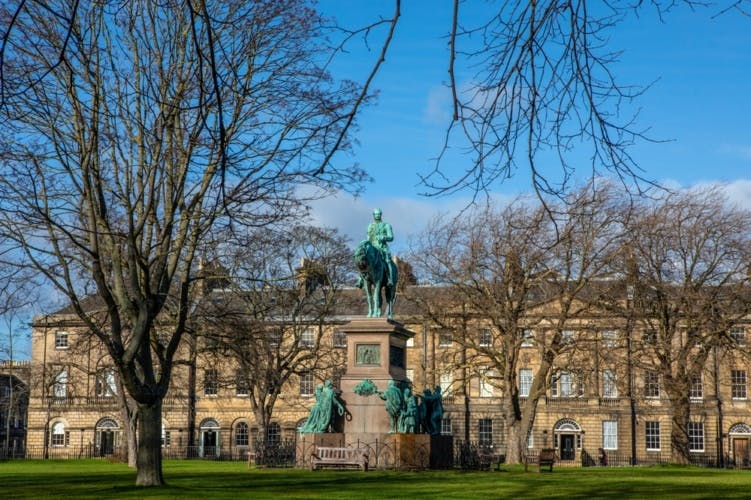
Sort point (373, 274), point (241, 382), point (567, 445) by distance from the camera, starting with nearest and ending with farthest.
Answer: point (373, 274)
point (241, 382)
point (567, 445)

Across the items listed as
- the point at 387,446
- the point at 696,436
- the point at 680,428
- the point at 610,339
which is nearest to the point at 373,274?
the point at 387,446

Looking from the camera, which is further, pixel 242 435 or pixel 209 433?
pixel 209 433

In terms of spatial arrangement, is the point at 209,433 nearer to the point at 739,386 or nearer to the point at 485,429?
the point at 485,429

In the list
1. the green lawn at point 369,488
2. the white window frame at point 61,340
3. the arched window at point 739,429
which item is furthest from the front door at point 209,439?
the green lawn at point 369,488

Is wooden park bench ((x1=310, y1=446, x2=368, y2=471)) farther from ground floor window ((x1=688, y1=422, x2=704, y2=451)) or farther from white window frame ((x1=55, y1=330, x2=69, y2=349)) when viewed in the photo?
white window frame ((x1=55, y1=330, x2=69, y2=349))

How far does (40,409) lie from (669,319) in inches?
1965

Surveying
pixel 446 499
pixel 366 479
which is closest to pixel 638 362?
pixel 366 479

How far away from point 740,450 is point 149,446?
56173mm

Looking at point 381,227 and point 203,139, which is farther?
point 381,227

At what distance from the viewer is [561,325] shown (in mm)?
44688

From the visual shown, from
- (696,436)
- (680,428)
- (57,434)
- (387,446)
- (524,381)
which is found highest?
(524,381)

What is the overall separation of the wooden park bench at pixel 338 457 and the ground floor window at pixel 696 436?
153 feet

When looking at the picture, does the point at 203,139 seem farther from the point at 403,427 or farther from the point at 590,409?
the point at 590,409

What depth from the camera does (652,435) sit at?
71500 mm
